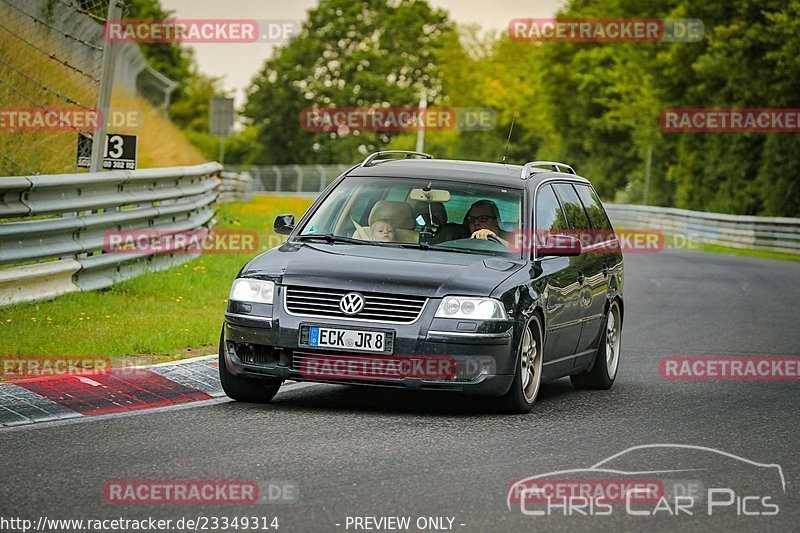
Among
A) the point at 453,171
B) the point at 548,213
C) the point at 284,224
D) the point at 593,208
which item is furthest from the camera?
the point at 593,208

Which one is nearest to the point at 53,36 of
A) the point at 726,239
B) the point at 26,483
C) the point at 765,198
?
the point at 26,483

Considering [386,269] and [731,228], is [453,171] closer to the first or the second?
[386,269]

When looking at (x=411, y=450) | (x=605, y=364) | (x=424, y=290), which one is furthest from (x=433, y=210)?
(x=411, y=450)

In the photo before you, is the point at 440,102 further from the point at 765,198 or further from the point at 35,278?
the point at 35,278

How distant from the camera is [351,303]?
9.22 meters

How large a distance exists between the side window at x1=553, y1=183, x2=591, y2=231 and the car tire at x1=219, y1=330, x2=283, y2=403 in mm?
2985

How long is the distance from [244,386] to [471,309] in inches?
62.4

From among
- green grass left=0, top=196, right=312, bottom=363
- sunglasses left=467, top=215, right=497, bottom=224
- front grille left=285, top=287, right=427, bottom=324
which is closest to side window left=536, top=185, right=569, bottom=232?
sunglasses left=467, top=215, right=497, bottom=224

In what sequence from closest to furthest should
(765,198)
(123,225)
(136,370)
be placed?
(136,370)
(123,225)
(765,198)

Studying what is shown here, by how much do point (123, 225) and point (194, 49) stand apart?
14061cm

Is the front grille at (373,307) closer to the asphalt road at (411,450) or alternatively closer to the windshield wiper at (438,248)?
the asphalt road at (411,450)

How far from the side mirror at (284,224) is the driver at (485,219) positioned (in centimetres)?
129

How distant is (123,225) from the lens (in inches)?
602

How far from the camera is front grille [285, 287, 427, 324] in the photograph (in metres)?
9.20
